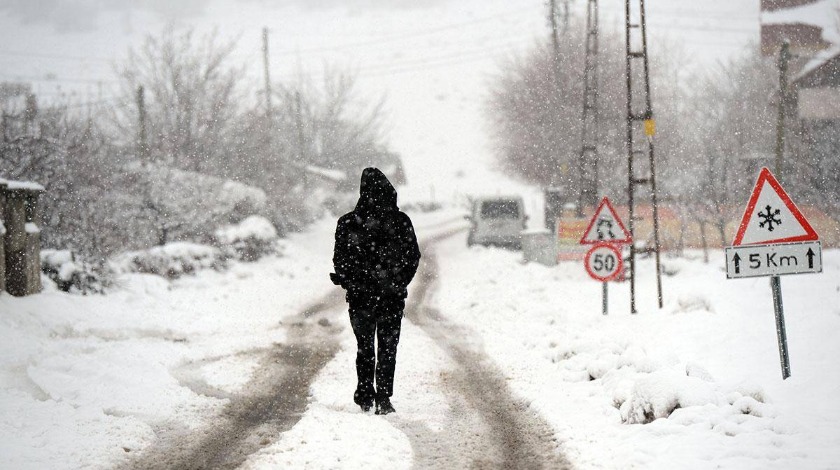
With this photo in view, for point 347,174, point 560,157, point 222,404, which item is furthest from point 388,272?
point 347,174

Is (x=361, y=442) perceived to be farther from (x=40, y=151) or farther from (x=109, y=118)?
(x=109, y=118)

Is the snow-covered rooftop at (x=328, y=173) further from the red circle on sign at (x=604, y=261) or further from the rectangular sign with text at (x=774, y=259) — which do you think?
the rectangular sign with text at (x=774, y=259)

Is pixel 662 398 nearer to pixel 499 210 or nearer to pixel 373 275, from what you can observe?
pixel 373 275

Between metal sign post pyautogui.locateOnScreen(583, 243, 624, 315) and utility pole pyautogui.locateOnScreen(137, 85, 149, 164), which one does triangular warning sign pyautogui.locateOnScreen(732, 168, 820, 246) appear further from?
utility pole pyautogui.locateOnScreen(137, 85, 149, 164)

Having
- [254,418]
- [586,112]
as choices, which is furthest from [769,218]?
[586,112]

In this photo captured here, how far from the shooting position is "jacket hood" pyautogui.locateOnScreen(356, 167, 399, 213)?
6219 mm

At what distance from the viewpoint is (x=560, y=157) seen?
33.0m

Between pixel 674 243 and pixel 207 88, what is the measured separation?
58.1 feet

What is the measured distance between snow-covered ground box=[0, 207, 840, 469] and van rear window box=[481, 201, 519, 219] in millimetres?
12505

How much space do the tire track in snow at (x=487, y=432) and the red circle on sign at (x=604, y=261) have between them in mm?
2652

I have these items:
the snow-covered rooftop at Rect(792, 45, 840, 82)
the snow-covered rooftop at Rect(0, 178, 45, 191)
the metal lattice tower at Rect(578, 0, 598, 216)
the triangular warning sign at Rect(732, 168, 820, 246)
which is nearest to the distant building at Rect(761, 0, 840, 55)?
the snow-covered rooftop at Rect(792, 45, 840, 82)

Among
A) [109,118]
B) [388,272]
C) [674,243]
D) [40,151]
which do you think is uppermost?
[109,118]

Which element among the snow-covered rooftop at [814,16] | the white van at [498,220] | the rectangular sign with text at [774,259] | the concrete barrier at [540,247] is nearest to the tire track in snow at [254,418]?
the rectangular sign with text at [774,259]

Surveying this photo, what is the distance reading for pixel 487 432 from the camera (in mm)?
5672
